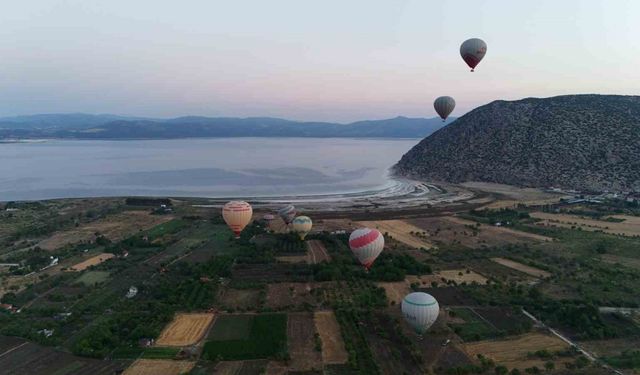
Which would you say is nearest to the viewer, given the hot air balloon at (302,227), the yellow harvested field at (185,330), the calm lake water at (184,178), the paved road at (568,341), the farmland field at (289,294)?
the paved road at (568,341)

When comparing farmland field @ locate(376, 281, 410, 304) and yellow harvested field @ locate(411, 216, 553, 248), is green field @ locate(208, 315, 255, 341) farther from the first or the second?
yellow harvested field @ locate(411, 216, 553, 248)

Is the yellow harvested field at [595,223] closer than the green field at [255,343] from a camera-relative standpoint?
No

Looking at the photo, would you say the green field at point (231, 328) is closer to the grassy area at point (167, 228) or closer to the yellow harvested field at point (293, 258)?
the yellow harvested field at point (293, 258)

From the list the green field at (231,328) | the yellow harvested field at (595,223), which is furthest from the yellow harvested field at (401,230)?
the green field at (231,328)

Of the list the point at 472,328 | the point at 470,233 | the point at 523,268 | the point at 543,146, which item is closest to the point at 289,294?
the point at 472,328

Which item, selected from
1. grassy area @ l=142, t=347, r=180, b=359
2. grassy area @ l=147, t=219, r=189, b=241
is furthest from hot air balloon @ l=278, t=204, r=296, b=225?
grassy area @ l=142, t=347, r=180, b=359

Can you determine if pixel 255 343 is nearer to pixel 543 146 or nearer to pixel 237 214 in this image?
pixel 237 214
